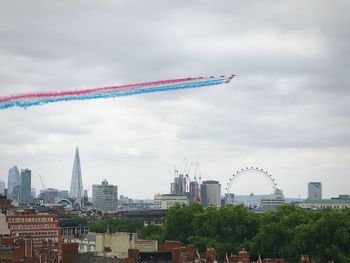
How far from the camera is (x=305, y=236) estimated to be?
11156cm

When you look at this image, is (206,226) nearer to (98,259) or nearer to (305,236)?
(305,236)

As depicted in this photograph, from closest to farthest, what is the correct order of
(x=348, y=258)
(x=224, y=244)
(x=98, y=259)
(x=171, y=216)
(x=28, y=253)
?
1. (x=98, y=259)
2. (x=28, y=253)
3. (x=348, y=258)
4. (x=224, y=244)
5. (x=171, y=216)

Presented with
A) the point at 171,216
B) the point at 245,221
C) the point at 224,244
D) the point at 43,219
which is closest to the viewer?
the point at 224,244

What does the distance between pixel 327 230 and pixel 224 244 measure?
25032 mm

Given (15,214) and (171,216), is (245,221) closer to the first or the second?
(171,216)

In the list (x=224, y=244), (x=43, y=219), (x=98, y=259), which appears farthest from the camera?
(x=43, y=219)

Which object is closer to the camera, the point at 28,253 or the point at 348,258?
the point at 28,253

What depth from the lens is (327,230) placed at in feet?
364

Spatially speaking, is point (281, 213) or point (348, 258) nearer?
point (348, 258)

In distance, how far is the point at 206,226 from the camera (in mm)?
145875

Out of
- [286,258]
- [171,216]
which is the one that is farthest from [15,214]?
[286,258]

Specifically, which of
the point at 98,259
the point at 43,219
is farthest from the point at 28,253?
the point at 43,219

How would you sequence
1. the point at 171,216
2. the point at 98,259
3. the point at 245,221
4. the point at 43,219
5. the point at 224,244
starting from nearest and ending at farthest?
the point at 98,259 → the point at 224,244 → the point at 245,221 → the point at 171,216 → the point at 43,219

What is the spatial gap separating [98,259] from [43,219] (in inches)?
4134
